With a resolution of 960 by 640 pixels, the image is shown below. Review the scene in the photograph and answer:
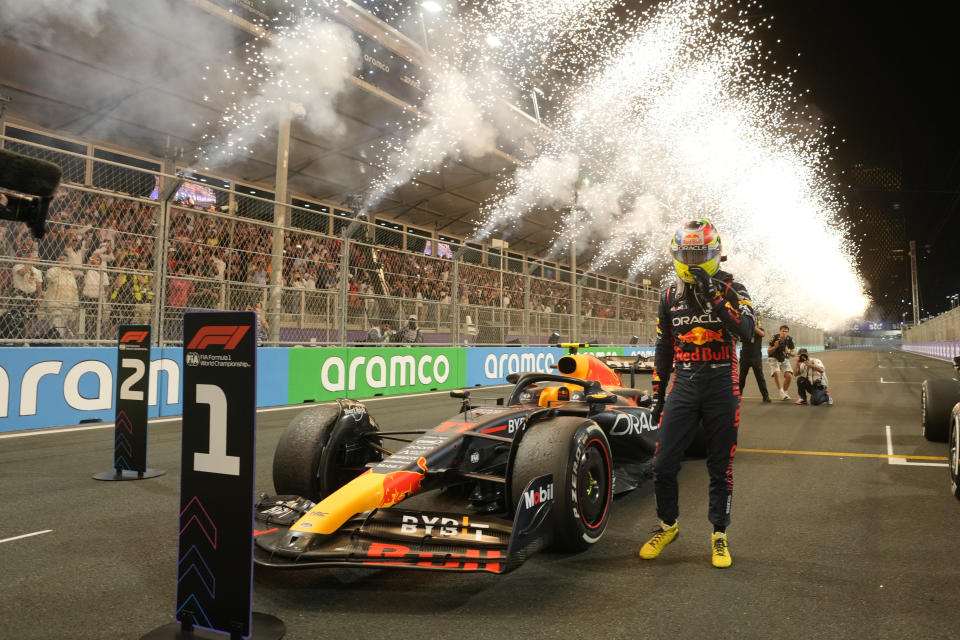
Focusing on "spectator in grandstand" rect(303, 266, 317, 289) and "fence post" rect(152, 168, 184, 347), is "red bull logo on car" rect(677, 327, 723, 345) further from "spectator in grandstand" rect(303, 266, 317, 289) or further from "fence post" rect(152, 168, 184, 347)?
"spectator in grandstand" rect(303, 266, 317, 289)

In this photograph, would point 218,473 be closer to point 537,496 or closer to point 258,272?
point 537,496

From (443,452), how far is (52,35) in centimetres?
1156

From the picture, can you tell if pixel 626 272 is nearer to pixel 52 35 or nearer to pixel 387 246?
pixel 387 246

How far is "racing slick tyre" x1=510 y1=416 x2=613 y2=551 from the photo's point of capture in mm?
3004

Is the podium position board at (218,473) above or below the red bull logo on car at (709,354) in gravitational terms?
below

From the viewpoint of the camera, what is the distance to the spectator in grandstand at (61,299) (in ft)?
22.4

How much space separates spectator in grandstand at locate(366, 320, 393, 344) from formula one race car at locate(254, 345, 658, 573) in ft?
21.2

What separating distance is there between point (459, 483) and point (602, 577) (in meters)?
1.02

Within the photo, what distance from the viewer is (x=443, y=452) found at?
11.0 feet

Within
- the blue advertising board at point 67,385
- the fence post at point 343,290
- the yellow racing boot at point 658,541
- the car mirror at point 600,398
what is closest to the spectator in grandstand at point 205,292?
the blue advertising board at point 67,385

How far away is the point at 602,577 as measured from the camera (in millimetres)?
2854

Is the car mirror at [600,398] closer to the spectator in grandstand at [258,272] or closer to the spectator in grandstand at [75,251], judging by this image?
the spectator in grandstand at [258,272]

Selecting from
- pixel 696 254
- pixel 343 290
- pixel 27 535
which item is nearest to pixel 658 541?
pixel 696 254

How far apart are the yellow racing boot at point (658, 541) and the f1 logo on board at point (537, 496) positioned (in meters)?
0.60
